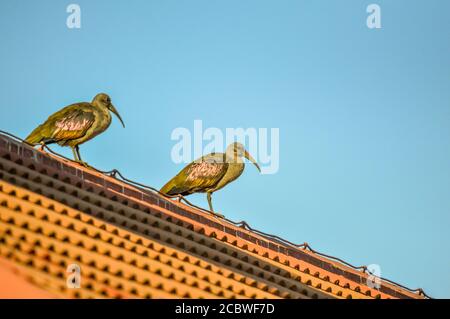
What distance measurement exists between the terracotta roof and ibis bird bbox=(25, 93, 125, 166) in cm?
92

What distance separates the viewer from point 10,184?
1580cm

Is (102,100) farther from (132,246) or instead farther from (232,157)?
(132,246)

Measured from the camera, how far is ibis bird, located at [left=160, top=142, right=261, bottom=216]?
2100 cm

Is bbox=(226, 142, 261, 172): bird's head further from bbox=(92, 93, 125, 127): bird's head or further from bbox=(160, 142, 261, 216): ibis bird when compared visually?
bbox=(92, 93, 125, 127): bird's head

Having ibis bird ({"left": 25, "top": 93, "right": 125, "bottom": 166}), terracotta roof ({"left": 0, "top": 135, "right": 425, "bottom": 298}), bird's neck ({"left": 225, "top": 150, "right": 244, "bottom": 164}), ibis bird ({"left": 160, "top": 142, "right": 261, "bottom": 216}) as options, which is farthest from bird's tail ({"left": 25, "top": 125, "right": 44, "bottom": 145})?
bird's neck ({"left": 225, "top": 150, "right": 244, "bottom": 164})

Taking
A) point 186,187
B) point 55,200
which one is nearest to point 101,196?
point 55,200

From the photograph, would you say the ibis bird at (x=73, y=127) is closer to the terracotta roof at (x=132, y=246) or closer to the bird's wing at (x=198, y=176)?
the terracotta roof at (x=132, y=246)

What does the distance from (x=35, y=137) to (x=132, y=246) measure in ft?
14.8

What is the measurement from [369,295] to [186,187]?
354cm

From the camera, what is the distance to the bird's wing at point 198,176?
2098 cm

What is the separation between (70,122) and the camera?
778 inches

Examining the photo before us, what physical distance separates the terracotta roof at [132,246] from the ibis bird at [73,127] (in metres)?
0.92

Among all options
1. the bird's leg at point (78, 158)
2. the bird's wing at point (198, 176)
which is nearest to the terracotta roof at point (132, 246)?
the bird's leg at point (78, 158)
